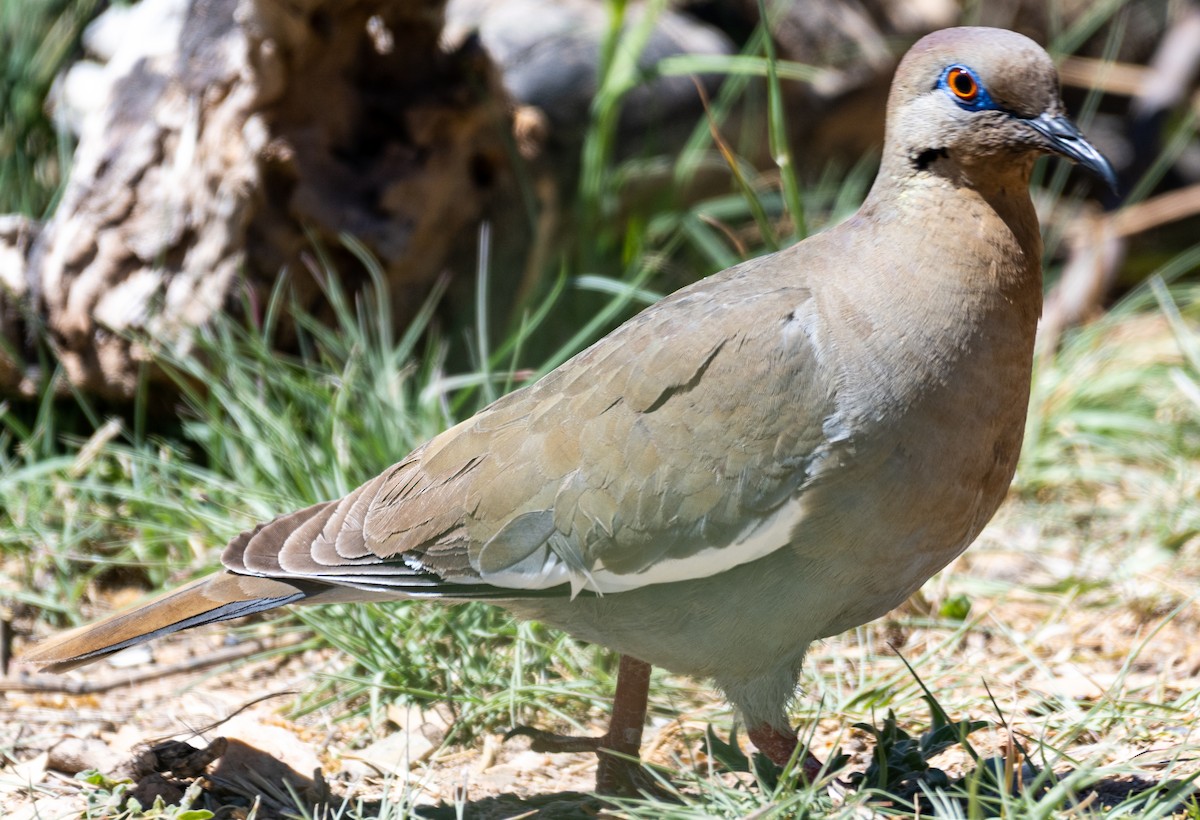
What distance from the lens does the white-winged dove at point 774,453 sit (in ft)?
7.83

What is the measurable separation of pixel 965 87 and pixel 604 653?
65.7 inches

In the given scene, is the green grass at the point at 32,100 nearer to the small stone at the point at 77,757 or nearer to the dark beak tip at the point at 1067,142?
the small stone at the point at 77,757

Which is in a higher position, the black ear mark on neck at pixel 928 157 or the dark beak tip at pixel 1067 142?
the dark beak tip at pixel 1067 142

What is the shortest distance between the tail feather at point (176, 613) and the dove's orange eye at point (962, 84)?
1.63 meters

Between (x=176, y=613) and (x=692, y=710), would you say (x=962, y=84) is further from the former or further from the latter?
(x=176, y=613)

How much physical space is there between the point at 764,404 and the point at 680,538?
306 millimetres

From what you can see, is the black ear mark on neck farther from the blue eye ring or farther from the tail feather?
the tail feather

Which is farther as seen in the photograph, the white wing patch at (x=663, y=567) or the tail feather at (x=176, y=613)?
the tail feather at (x=176, y=613)

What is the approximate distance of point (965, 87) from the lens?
2473mm

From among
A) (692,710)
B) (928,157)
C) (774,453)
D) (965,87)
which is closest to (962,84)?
(965,87)

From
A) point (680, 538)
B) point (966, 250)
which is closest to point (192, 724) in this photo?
point (680, 538)

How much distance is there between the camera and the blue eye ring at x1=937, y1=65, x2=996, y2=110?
8.02ft

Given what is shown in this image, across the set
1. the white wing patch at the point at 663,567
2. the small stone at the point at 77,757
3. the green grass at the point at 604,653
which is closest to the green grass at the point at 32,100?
the green grass at the point at 604,653

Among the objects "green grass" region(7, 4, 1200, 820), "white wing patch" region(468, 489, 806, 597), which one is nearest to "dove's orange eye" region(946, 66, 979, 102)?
"white wing patch" region(468, 489, 806, 597)
